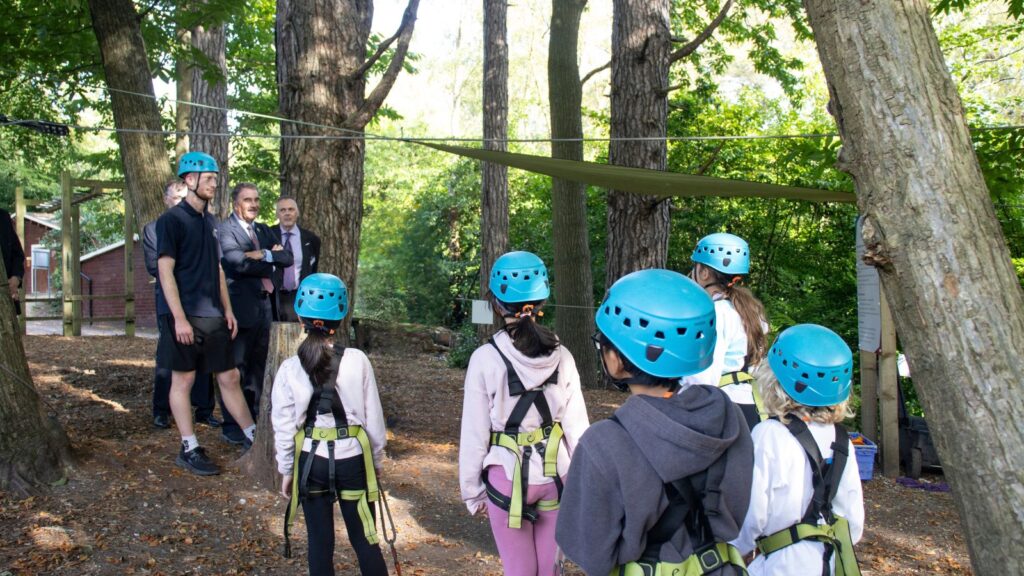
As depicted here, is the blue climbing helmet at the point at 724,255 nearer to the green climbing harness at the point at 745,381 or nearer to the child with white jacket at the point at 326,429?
the green climbing harness at the point at 745,381

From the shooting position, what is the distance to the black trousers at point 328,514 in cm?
354

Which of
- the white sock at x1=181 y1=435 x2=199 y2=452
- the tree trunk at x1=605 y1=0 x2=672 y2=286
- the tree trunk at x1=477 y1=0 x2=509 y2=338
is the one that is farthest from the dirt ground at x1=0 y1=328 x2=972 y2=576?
the tree trunk at x1=477 y1=0 x2=509 y2=338

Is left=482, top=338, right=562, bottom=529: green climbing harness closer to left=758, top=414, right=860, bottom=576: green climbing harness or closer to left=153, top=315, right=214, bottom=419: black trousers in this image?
left=758, top=414, right=860, bottom=576: green climbing harness

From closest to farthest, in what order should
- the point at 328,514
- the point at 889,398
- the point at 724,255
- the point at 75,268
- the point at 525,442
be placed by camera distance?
1. the point at 525,442
2. the point at 328,514
3. the point at 724,255
4. the point at 889,398
5. the point at 75,268

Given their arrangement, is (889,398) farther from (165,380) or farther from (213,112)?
(213,112)

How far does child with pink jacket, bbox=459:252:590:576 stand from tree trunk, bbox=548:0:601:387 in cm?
762

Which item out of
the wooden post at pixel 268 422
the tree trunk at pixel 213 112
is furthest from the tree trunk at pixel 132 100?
the tree trunk at pixel 213 112

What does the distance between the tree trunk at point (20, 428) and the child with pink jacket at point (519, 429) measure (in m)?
2.82

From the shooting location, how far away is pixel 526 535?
3.30 metres

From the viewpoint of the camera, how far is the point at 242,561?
435 centimetres

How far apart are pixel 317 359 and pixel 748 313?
7.03 ft

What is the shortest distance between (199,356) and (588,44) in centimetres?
3111

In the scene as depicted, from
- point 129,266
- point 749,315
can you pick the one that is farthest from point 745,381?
point 129,266

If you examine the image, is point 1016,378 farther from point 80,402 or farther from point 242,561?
point 80,402
